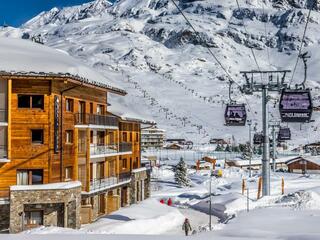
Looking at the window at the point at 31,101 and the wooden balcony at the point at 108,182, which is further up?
the window at the point at 31,101

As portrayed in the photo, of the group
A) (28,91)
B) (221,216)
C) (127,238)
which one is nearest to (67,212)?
(28,91)

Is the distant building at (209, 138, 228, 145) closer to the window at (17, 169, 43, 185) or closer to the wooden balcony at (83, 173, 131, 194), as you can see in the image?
the wooden balcony at (83, 173, 131, 194)

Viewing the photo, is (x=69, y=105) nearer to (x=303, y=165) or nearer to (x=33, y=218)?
(x=33, y=218)

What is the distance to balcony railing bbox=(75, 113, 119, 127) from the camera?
3070 centimetres

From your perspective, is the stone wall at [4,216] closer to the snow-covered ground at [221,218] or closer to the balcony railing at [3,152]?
the balcony railing at [3,152]

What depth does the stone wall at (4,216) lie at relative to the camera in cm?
2656

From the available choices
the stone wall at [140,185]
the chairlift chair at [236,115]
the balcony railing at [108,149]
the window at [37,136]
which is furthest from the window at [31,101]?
the stone wall at [140,185]

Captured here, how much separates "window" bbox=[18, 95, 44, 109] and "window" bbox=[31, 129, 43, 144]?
1.24 m

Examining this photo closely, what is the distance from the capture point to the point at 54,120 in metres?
27.9

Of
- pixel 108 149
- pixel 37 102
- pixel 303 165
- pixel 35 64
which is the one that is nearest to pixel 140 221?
pixel 37 102

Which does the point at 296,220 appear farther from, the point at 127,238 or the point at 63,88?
the point at 63,88

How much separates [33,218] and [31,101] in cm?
592

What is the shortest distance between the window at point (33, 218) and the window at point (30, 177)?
1572 mm

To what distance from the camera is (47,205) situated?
2694 centimetres
